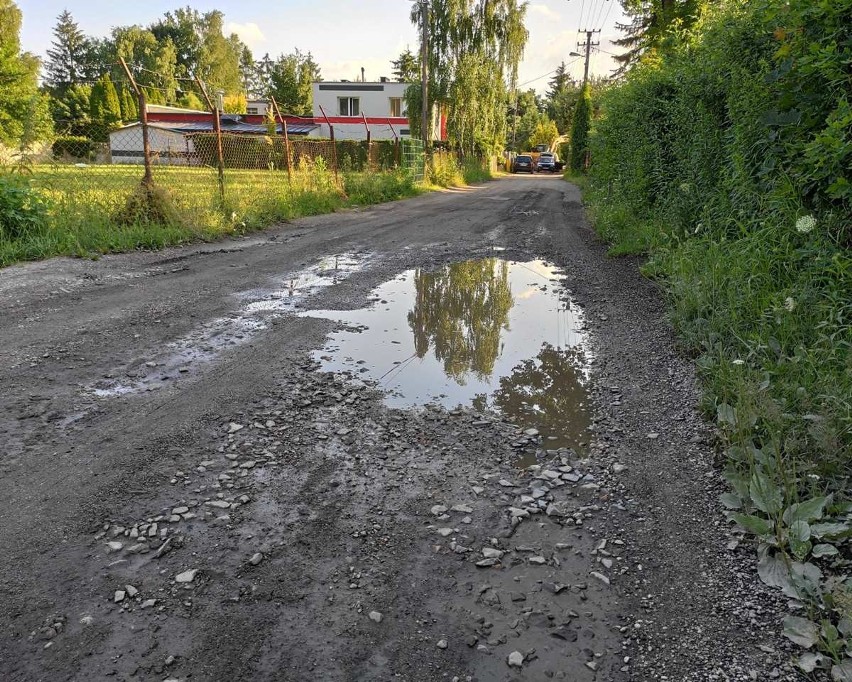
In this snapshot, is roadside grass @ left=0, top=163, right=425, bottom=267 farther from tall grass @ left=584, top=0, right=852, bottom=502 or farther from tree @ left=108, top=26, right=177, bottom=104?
tree @ left=108, top=26, right=177, bottom=104

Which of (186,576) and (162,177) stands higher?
(162,177)

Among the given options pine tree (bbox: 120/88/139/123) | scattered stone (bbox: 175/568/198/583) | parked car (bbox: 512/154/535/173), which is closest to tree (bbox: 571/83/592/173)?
parked car (bbox: 512/154/535/173)

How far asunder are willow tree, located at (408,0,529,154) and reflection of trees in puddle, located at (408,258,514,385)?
82.5 ft

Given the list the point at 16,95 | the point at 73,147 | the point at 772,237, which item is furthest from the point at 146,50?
the point at 772,237

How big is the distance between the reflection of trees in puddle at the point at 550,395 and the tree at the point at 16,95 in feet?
26.9

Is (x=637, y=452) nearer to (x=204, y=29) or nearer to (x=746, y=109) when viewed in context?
(x=746, y=109)

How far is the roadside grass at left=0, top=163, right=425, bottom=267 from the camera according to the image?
27.6ft

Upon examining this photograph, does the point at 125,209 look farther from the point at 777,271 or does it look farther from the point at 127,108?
the point at 127,108

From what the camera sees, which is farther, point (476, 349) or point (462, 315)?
point (462, 315)

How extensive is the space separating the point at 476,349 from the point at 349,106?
45768 millimetres

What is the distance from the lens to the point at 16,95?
1496 centimetres

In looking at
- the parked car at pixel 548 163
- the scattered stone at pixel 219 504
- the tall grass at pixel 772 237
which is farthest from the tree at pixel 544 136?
the scattered stone at pixel 219 504

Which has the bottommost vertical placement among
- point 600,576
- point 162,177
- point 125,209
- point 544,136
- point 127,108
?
point 600,576

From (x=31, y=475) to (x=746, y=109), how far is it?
242 inches
